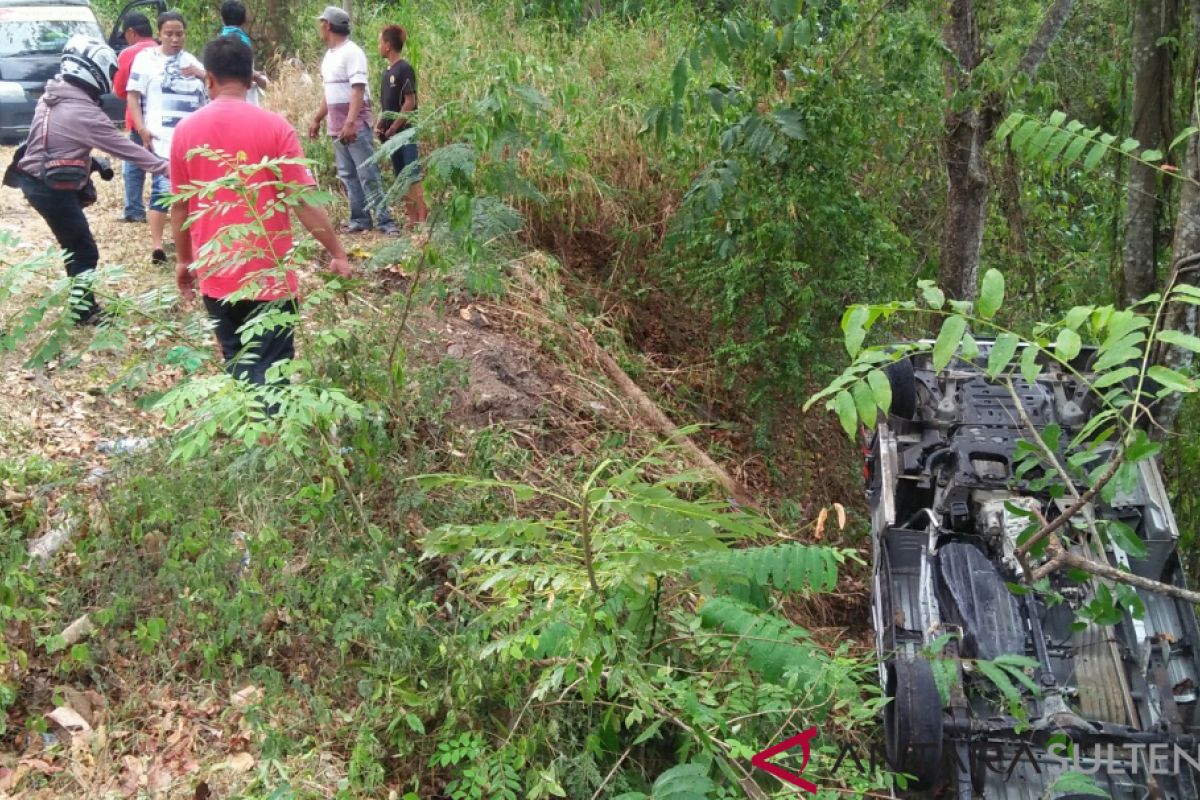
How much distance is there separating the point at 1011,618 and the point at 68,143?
6.11 metres

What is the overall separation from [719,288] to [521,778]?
485 centimetres

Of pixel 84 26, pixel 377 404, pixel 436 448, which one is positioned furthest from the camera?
pixel 84 26

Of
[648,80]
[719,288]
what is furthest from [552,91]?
[719,288]

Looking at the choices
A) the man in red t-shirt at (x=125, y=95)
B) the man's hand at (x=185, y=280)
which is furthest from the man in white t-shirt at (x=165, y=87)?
the man's hand at (x=185, y=280)

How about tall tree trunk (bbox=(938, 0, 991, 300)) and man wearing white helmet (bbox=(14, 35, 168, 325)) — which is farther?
tall tree trunk (bbox=(938, 0, 991, 300))

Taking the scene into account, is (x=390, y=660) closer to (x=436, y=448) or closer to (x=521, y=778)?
(x=521, y=778)

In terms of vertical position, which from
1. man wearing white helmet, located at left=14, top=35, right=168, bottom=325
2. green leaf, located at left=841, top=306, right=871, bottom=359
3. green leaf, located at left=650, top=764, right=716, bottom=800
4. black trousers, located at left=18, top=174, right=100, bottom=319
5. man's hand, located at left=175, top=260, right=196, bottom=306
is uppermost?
man wearing white helmet, located at left=14, top=35, right=168, bottom=325

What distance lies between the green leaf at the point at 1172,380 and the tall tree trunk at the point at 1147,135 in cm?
508

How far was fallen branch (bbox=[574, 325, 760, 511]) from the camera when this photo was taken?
24.0 ft

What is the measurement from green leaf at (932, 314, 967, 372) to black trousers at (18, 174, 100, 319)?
556 centimetres

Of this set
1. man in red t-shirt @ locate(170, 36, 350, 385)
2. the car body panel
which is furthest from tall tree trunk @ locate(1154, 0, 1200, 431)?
the car body panel

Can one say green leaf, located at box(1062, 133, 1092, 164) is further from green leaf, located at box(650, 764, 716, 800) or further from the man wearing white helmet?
the man wearing white helmet

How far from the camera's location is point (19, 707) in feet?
14.8

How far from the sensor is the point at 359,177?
30.2ft
